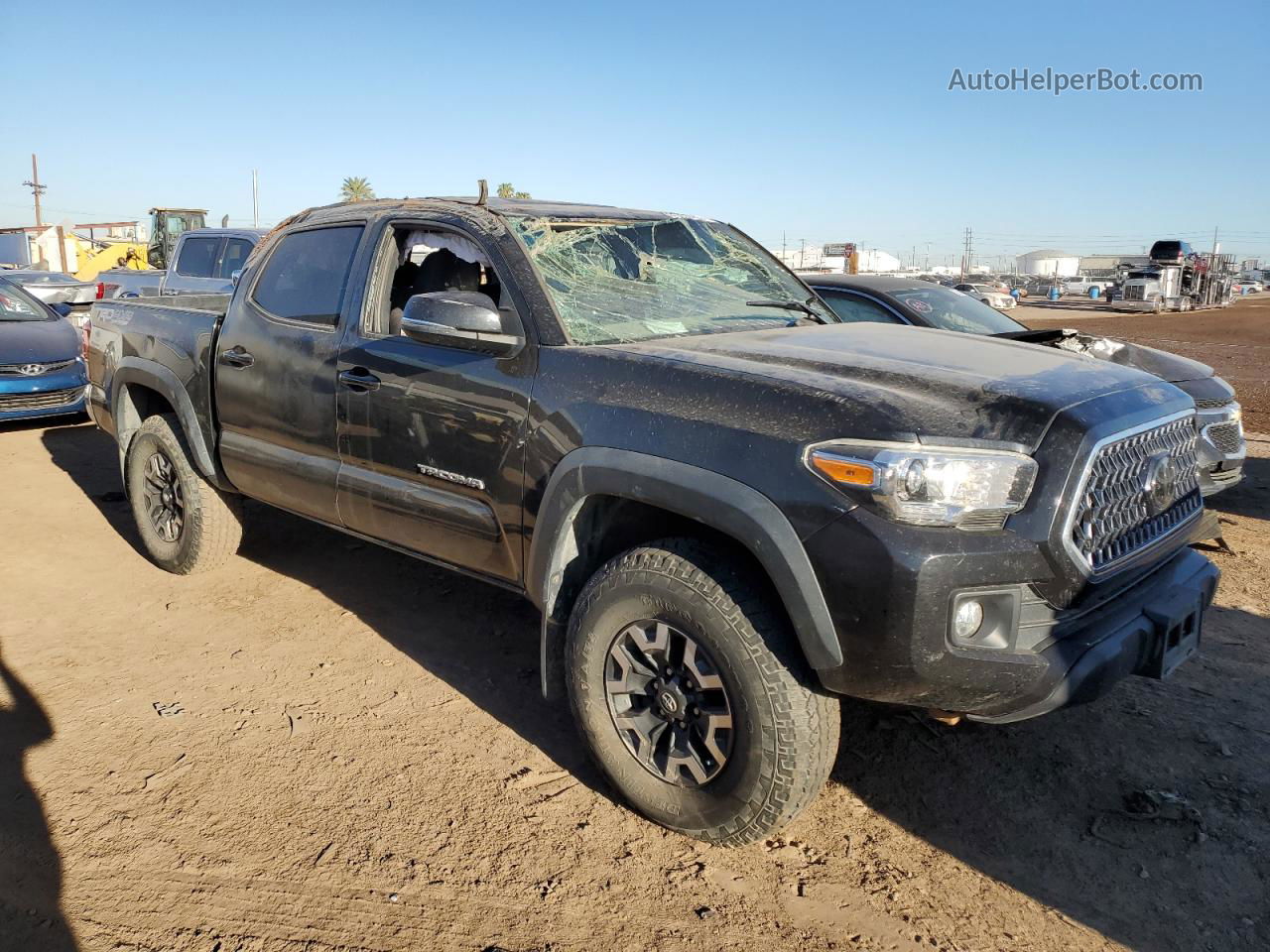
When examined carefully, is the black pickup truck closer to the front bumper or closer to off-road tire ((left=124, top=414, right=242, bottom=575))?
Answer: off-road tire ((left=124, top=414, right=242, bottom=575))

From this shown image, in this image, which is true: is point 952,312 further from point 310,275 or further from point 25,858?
point 25,858

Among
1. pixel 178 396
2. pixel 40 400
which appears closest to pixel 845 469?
pixel 178 396

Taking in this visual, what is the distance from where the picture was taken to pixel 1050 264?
356 ft

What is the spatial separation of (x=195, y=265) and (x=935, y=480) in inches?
469

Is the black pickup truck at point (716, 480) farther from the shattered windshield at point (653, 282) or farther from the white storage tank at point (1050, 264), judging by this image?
the white storage tank at point (1050, 264)

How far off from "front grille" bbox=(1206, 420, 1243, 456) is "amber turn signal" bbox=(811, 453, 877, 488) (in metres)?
4.45

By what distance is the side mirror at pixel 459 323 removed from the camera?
3182 mm

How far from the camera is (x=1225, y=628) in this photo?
175 inches

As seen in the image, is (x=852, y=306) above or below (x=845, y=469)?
above

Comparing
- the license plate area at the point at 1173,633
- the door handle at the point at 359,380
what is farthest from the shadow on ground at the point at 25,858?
the license plate area at the point at 1173,633

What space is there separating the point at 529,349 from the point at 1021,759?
2.24 metres

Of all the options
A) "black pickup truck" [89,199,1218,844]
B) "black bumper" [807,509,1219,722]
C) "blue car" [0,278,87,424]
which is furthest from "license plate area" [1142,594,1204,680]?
"blue car" [0,278,87,424]

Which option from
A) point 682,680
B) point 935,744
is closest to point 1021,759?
point 935,744

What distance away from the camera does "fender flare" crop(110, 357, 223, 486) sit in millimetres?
4773
